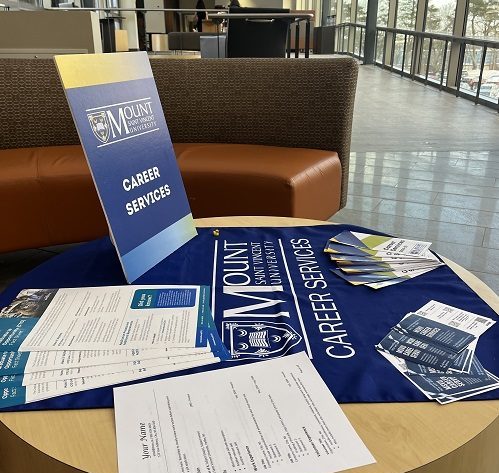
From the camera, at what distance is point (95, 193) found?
2219 millimetres

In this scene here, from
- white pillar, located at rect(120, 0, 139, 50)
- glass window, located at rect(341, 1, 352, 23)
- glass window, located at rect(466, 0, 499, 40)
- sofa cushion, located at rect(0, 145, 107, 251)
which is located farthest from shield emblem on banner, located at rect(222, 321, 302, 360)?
glass window, located at rect(341, 1, 352, 23)

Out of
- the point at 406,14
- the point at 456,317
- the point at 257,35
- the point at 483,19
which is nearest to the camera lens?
the point at 456,317

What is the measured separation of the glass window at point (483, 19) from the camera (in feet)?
24.8

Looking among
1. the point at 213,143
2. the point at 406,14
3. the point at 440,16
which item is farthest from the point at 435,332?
the point at 406,14

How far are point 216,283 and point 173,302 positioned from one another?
0.13 m

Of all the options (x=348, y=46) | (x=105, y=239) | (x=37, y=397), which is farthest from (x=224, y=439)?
(x=348, y=46)

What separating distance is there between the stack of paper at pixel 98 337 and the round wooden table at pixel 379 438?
6 centimetres

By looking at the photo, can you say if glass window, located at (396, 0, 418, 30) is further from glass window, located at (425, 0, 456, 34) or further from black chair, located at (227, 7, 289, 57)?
black chair, located at (227, 7, 289, 57)

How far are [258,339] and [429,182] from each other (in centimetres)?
317

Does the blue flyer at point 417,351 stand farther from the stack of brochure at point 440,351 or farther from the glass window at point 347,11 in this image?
the glass window at point 347,11

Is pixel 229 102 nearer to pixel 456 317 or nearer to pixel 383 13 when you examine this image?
pixel 456 317

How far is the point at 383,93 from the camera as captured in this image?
342 inches

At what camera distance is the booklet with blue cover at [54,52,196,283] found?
47.0 inches

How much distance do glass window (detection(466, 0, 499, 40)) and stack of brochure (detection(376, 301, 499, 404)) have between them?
738 centimetres
